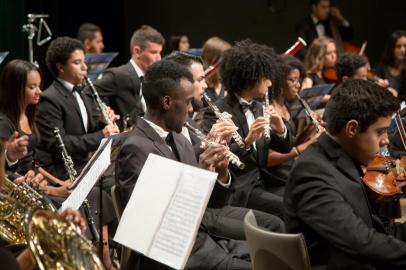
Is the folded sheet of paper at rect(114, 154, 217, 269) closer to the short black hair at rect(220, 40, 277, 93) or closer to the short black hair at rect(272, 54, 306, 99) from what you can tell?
the short black hair at rect(220, 40, 277, 93)

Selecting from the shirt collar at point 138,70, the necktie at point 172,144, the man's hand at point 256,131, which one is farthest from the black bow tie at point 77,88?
the necktie at point 172,144

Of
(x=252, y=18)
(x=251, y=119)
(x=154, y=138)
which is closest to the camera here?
(x=154, y=138)

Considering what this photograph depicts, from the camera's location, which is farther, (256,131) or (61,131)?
(61,131)

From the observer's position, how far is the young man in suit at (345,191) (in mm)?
2406

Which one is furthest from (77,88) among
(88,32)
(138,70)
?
(88,32)

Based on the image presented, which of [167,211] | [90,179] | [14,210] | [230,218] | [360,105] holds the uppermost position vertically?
[360,105]

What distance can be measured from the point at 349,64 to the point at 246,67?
1.86 meters

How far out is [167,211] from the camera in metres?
2.41

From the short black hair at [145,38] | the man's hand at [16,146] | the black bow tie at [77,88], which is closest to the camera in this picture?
the man's hand at [16,146]

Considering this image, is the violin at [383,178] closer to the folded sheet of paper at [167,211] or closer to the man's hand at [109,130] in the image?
the folded sheet of paper at [167,211]

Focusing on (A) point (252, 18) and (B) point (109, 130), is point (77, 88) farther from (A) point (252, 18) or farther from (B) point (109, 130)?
(A) point (252, 18)

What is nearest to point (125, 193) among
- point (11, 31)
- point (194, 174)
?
point (194, 174)

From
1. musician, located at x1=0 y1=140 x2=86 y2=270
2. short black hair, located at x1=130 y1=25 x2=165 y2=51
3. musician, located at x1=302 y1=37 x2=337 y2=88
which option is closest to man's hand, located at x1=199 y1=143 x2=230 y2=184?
musician, located at x1=0 y1=140 x2=86 y2=270

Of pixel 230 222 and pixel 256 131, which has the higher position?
pixel 256 131
